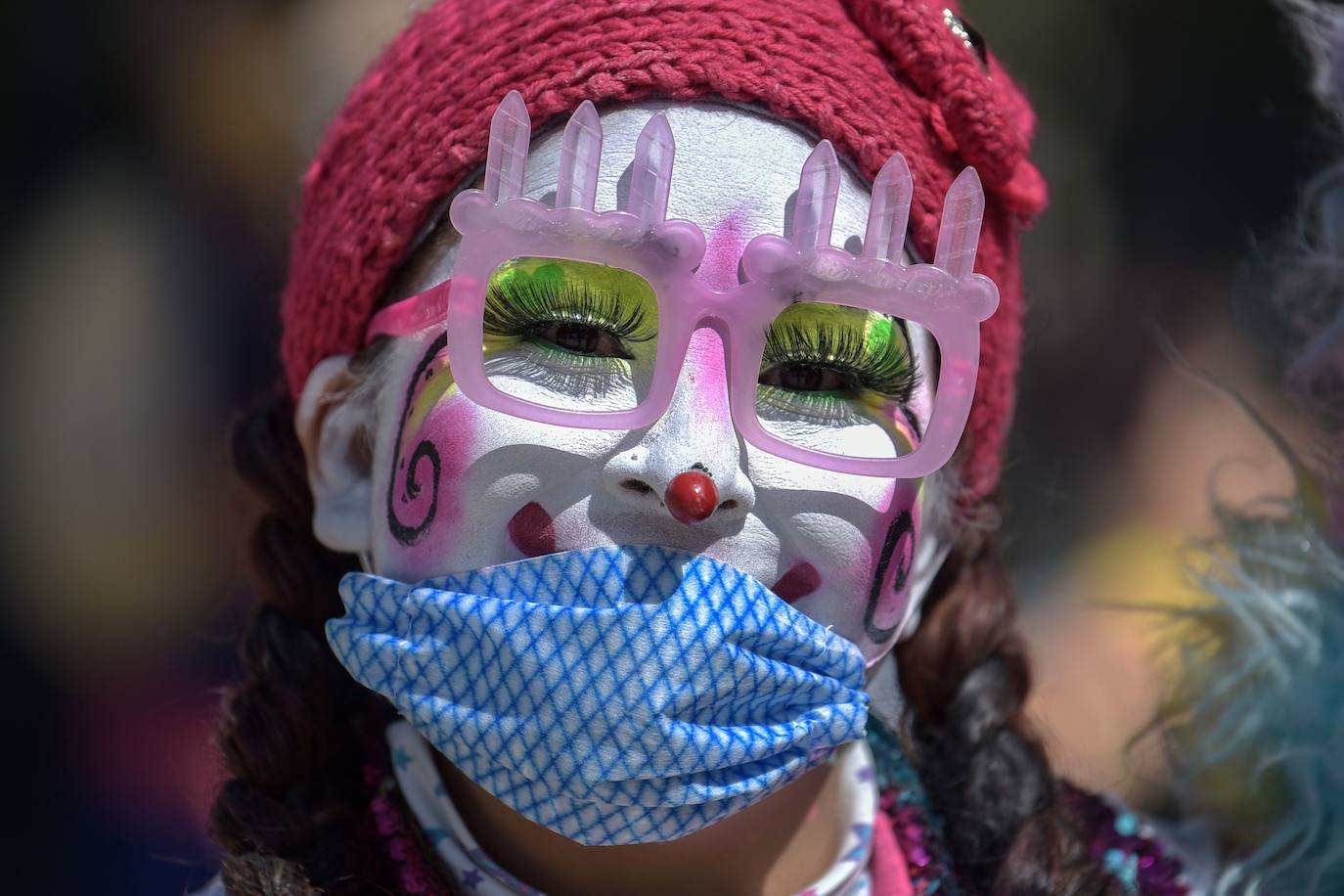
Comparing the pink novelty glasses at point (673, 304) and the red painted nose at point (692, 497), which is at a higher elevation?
the pink novelty glasses at point (673, 304)

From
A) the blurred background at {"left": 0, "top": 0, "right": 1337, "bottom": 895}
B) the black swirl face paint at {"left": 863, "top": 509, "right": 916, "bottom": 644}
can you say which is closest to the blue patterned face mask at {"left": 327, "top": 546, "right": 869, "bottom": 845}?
the black swirl face paint at {"left": 863, "top": 509, "right": 916, "bottom": 644}

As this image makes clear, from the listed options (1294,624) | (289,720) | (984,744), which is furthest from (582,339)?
(1294,624)

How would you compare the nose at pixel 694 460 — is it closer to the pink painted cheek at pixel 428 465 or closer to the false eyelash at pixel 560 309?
the false eyelash at pixel 560 309

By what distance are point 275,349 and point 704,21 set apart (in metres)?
2.33

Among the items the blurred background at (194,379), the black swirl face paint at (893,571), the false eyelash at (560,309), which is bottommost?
the blurred background at (194,379)

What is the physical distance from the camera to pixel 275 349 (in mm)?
3803

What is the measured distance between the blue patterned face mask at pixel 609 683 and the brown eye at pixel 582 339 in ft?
0.82

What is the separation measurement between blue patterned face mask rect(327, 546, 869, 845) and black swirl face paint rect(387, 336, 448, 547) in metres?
0.08

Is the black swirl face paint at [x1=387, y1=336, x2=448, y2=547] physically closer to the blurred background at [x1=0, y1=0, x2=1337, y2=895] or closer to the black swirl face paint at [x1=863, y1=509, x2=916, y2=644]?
the black swirl face paint at [x1=863, y1=509, x2=916, y2=644]

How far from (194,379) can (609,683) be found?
2645 mm

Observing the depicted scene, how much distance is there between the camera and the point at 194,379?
3830 millimetres

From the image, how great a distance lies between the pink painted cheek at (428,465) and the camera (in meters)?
1.67

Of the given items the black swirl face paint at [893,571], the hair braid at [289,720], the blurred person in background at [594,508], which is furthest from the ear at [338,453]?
the black swirl face paint at [893,571]

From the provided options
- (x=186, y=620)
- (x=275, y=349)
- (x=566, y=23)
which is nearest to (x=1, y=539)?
(x=186, y=620)
